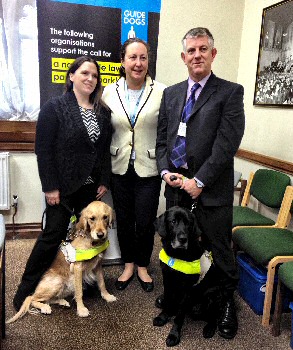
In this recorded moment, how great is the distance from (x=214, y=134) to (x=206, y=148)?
0.09m

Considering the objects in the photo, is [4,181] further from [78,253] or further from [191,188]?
[191,188]

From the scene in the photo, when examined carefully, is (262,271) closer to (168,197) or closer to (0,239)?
(168,197)

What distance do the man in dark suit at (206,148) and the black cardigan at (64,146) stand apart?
0.44 meters

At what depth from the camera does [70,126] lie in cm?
205

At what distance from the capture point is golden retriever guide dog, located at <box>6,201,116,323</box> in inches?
84.4

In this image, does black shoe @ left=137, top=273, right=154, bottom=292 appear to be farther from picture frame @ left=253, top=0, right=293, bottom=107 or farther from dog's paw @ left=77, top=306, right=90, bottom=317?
picture frame @ left=253, top=0, right=293, bottom=107

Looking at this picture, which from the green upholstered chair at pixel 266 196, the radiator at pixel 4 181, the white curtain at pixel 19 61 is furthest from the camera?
the radiator at pixel 4 181

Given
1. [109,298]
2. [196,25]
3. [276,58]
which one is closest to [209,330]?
[109,298]

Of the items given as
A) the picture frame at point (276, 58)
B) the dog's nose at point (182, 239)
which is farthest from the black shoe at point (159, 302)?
the picture frame at point (276, 58)

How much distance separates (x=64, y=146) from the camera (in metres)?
2.08

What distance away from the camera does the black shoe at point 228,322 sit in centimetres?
204

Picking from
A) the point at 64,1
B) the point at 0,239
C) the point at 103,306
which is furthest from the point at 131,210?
the point at 64,1

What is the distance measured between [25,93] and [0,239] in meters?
2.11

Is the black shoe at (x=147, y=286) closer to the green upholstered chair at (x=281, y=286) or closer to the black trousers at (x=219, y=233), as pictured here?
the black trousers at (x=219, y=233)
